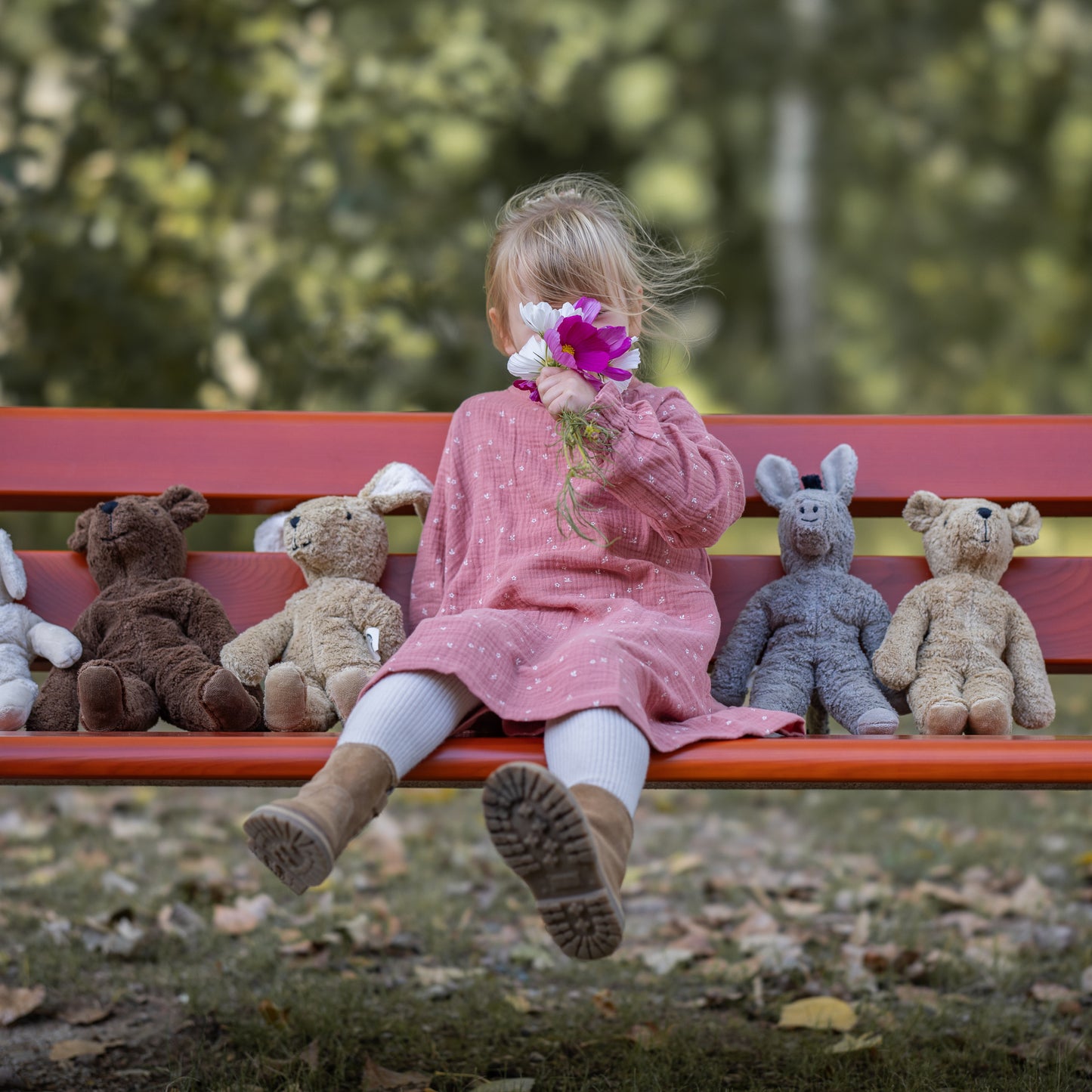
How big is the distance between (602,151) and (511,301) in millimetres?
5162

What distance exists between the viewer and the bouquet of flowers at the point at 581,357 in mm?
2027

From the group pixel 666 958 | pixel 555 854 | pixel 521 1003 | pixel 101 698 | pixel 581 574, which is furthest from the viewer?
pixel 666 958

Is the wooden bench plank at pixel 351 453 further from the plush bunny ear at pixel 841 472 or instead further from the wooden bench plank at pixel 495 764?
the wooden bench plank at pixel 495 764

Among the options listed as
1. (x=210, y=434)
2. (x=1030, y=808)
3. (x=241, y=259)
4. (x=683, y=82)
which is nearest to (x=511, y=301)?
(x=210, y=434)

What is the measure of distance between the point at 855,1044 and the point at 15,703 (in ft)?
5.12

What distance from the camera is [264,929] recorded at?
9.75 feet

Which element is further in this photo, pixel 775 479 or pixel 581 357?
pixel 775 479

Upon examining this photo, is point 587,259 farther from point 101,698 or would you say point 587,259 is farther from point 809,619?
point 101,698

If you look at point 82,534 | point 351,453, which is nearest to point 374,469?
point 351,453

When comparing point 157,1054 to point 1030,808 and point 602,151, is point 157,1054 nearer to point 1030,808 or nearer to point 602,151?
point 1030,808

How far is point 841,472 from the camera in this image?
2537 mm

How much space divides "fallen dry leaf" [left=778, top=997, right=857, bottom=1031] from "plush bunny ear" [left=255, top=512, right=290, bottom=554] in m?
1.34

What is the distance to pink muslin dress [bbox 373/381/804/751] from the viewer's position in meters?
1.92

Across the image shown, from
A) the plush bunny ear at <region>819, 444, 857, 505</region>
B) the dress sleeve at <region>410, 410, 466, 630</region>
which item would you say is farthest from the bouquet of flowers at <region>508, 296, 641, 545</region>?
the plush bunny ear at <region>819, 444, 857, 505</region>
